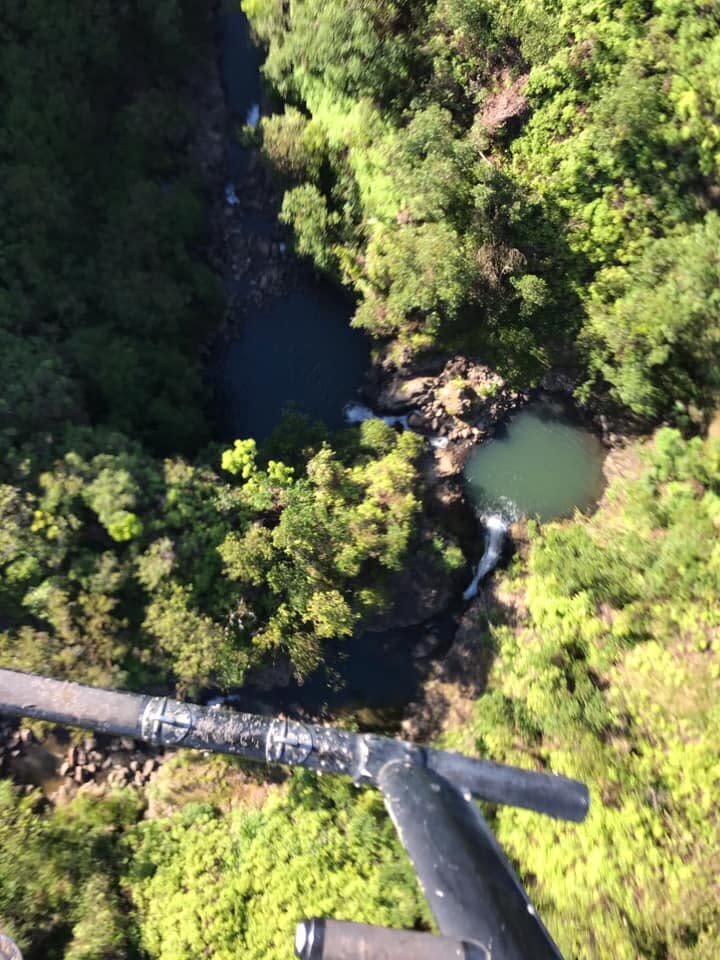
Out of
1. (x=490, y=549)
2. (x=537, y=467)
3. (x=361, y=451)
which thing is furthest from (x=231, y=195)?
(x=490, y=549)

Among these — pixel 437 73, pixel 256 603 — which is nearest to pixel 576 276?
pixel 437 73

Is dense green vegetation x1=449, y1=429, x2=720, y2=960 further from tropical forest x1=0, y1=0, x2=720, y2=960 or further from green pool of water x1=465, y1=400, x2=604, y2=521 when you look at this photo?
green pool of water x1=465, y1=400, x2=604, y2=521

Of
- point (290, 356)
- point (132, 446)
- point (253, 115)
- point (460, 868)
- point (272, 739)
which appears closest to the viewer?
point (460, 868)

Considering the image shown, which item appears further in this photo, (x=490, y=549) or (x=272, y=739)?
(x=490, y=549)

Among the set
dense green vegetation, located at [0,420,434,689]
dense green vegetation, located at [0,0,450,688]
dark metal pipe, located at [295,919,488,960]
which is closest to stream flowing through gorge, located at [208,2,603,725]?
dense green vegetation, located at [0,0,450,688]

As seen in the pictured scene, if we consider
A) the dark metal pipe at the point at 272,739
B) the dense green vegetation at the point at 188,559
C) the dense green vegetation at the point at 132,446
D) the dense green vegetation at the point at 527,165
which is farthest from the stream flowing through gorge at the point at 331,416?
the dark metal pipe at the point at 272,739

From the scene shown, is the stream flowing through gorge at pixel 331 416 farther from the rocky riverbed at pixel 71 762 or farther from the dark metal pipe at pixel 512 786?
the dark metal pipe at pixel 512 786

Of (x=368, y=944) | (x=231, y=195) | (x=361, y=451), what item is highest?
(x=231, y=195)

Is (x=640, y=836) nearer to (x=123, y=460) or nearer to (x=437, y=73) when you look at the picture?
(x=123, y=460)

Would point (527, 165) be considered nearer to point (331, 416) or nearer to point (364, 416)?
point (364, 416)
